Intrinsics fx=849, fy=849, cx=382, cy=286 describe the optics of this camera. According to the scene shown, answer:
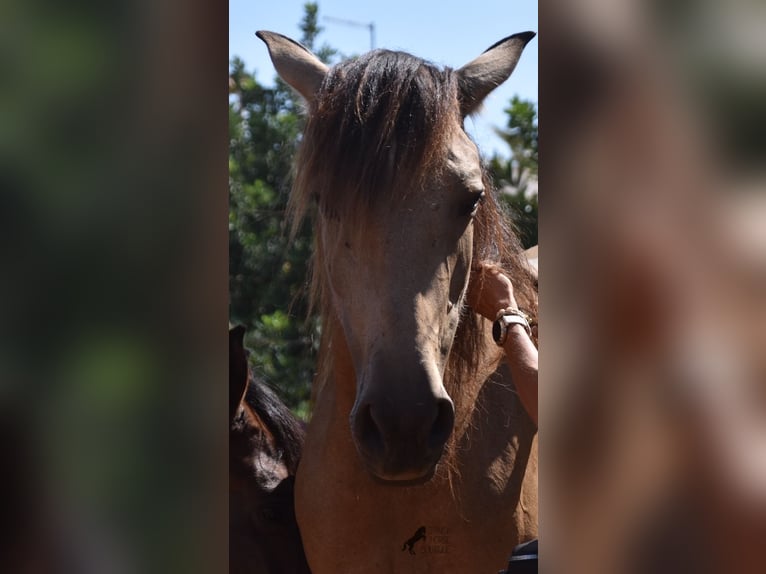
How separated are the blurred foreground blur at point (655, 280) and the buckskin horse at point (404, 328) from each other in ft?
3.74

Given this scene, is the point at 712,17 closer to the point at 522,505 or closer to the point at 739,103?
the point at 739,103

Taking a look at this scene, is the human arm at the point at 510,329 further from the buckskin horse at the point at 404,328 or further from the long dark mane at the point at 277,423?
the long dark mane at the point at 277,423

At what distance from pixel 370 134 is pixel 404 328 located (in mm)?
466

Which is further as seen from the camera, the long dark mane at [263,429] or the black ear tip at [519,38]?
the long dark mane at [263,429]

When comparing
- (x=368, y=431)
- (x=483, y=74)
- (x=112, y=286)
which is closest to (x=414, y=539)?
(x=368, y=431)

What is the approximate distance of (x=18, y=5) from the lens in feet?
1.78

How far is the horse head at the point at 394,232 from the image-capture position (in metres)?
1.72

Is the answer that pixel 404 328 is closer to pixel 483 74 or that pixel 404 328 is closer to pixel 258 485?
pixel 483 74

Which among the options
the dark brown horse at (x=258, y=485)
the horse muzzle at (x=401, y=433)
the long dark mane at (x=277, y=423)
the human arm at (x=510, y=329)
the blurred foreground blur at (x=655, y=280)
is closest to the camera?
the blurred foreground blur at (x=655, y=280)

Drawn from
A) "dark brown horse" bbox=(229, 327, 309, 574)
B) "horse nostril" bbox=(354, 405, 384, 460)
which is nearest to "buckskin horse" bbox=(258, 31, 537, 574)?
"horse nostril" bbox=(354, 405, 384, 460)

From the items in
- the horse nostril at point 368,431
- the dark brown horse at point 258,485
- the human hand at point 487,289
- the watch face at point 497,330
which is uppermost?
the human hand at point 487,289

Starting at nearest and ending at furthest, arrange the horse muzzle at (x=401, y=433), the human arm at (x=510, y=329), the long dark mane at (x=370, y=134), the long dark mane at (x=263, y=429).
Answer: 1. the horse muzzle at (x=401, y=433)
2. the long dark mane at (x=370, y=134)
3. the human arm at (x=510, y=329)
4. the long dark mane at (x=263, y=429)

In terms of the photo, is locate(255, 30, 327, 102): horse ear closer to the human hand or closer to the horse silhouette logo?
the human hand

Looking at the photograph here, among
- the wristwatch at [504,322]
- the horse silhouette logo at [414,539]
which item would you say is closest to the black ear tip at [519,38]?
the wristwatch at [504,322]
